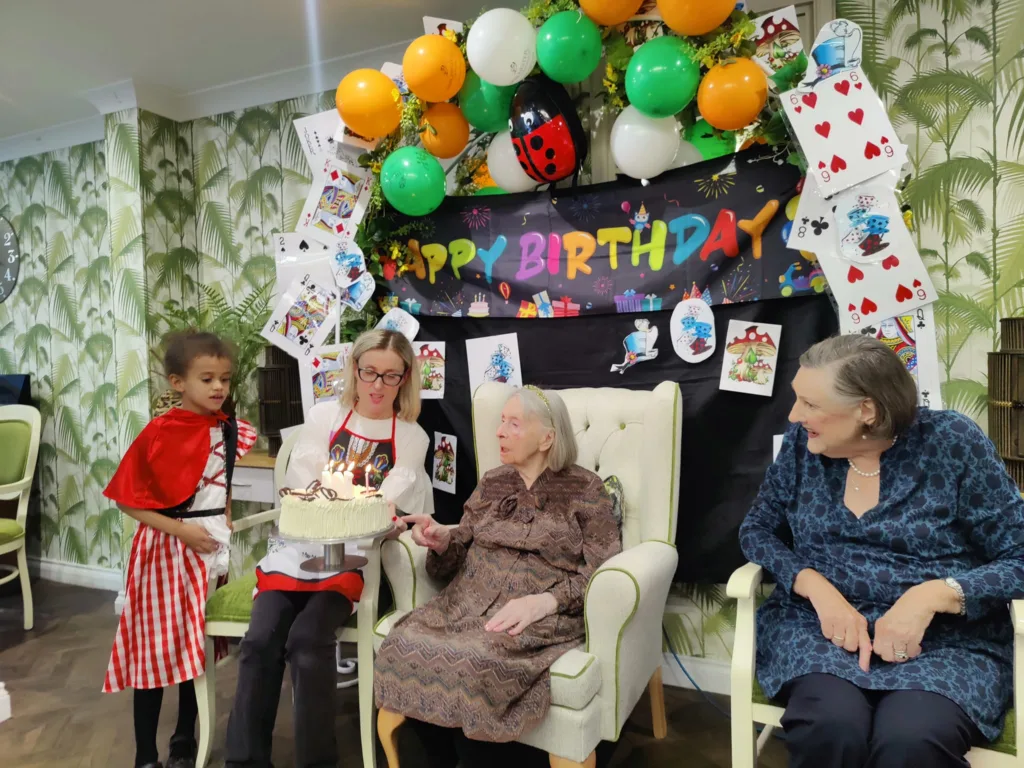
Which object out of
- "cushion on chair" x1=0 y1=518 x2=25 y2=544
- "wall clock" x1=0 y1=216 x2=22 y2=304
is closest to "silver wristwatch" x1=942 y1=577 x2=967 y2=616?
"cushion on chair" x1=0 y1=518 x2=25 y2=544

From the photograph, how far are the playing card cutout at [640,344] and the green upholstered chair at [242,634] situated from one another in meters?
1.07

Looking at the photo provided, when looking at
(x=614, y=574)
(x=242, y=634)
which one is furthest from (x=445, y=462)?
(x=614, y=574)

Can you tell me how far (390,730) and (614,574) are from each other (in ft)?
2.27

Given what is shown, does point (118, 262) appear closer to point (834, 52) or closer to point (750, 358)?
point (750, 358)

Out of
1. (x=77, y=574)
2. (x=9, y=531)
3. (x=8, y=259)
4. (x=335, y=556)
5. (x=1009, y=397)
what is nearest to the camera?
(x=335, y=556)

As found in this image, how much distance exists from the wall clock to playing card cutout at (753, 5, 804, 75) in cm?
436

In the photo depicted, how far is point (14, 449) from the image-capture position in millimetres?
3727

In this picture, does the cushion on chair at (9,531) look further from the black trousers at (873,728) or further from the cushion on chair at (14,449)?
the black trousers at (873,728)

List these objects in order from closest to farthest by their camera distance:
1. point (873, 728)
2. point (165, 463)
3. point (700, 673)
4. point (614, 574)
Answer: point (873, 728)
point (614, 574)
point (165, 463)
point (700, 673)

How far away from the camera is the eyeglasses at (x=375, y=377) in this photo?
2.31m

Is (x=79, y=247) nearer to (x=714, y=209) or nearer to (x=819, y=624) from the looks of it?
(x=714, y=209)

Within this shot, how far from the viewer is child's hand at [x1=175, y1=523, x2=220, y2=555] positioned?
2094 millimetres

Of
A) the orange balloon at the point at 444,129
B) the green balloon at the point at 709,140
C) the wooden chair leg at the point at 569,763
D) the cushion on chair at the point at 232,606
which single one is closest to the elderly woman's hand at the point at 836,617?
the wooden chair leg at the point at 569,763

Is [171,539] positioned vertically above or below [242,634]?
above
